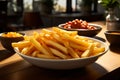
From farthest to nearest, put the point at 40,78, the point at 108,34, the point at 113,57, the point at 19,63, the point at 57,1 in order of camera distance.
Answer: the point at 57,1 < the point at 108,34 < the point at 113,57 < the point at 19,63 < the point at 40,78

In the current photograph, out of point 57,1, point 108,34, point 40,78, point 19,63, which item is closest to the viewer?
point 40,78

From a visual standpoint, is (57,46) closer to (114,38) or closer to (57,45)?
(57,45)

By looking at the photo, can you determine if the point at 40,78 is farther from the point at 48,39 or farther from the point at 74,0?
the point at 74,0

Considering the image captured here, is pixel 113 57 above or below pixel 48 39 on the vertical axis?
below

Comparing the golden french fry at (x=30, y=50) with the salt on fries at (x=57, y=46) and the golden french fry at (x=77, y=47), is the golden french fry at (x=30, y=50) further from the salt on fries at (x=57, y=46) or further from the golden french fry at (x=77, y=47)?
the golden french fry at (x=77, y=47)

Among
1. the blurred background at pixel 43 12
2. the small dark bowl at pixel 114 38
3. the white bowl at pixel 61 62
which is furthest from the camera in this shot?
the blurred background at pixel 43 12

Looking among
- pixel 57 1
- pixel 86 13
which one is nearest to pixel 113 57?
pixel 86 13

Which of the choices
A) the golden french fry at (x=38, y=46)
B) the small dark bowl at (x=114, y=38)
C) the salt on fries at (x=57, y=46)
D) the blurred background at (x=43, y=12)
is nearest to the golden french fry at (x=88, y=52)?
the salt on fries at (x=57, y=46)
